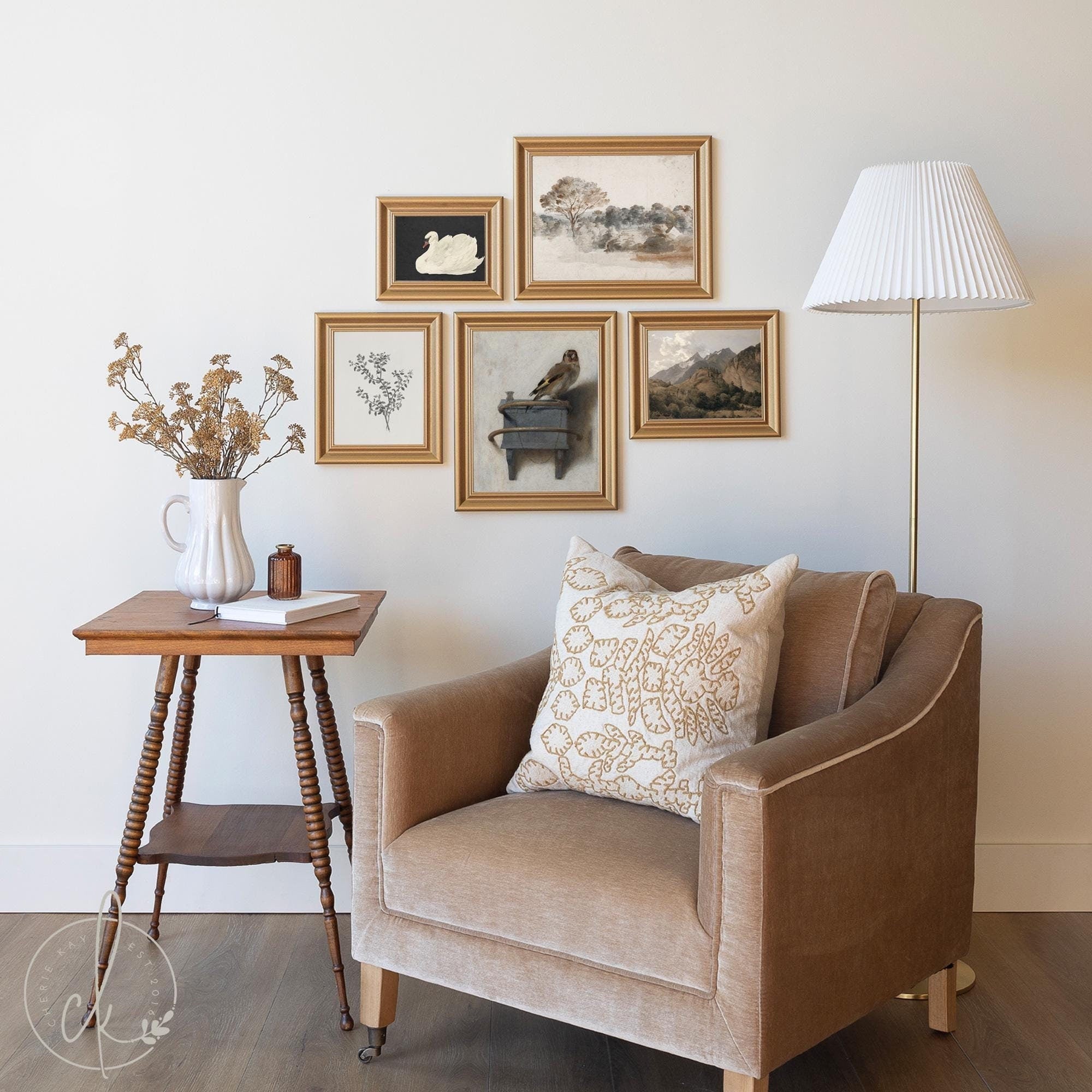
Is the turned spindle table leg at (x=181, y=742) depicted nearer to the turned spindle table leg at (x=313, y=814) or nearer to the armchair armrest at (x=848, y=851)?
the turned spindle table leg at (x=313, y=814)

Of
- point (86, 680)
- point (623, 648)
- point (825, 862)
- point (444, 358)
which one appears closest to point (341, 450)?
point (444, 358)

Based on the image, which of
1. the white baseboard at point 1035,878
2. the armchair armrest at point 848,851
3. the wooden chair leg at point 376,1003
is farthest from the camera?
the white baseboard at point 1035,878

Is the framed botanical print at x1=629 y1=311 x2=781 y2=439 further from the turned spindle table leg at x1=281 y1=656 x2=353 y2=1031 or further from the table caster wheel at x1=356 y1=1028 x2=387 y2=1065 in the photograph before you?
the table caster wheel at x1=356 y1=1028 x2=387 y2=1065

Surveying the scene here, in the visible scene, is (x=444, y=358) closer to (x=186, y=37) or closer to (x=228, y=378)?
(x=228, y=378)

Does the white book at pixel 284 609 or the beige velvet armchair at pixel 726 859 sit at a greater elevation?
the white book at pixel 284 609

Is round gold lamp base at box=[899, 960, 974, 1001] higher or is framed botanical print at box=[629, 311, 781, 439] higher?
framed botanical print at box=[629, 311, 781, 439]

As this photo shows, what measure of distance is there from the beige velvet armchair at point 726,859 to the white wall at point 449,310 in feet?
1.97

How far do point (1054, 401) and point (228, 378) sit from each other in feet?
6.26

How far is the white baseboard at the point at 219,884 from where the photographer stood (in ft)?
8.82

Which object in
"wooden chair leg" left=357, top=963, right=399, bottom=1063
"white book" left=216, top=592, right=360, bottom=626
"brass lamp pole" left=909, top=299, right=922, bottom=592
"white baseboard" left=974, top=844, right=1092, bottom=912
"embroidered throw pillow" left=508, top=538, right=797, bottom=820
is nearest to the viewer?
"embroidered throw pillow" left=508, top=538, right=797, bottom=820

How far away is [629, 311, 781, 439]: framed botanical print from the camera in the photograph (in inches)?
105

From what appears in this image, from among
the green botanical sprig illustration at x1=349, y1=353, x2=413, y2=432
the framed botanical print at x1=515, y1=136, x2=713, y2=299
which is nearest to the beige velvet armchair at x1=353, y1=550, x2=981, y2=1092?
the green botanical sprig illustration at x1=349, y1=353, x2=413, y2=432

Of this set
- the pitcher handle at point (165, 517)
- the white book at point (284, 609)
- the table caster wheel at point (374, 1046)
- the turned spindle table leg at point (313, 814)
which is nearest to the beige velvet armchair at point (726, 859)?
the table caster wheel at point (374, 1046)
